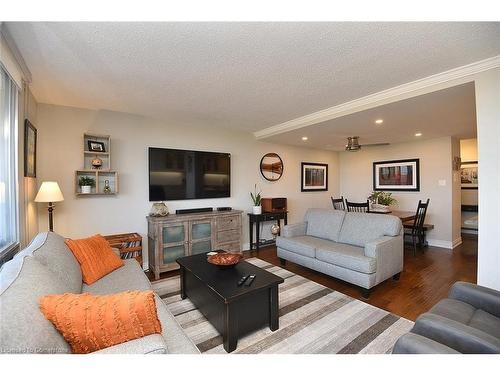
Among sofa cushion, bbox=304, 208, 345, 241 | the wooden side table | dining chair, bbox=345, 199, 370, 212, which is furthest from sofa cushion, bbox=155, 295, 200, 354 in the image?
dining chair, bbox=345, 199, 370, 212

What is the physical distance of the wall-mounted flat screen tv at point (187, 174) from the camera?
11.6ft

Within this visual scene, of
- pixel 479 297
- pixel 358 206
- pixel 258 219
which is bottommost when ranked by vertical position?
pixel 479 297

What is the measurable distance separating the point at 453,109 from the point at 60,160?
16.3 ft

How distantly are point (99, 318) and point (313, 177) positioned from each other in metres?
5.39

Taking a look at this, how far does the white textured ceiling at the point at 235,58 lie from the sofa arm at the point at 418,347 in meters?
1.82

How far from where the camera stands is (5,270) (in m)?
1.18

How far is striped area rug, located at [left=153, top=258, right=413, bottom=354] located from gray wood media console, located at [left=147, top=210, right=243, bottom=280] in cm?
65

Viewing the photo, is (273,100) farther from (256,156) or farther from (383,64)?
(256,156)

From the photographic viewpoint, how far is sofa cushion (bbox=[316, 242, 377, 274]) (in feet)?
7.98

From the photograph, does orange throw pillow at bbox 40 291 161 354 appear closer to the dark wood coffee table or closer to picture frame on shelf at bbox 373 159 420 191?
the dark wood coffee table

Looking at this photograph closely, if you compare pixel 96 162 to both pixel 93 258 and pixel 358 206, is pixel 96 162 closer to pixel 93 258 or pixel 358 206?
pixel 93 258

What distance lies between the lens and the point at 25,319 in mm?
818

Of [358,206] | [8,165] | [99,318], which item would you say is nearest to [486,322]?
[99,318]
